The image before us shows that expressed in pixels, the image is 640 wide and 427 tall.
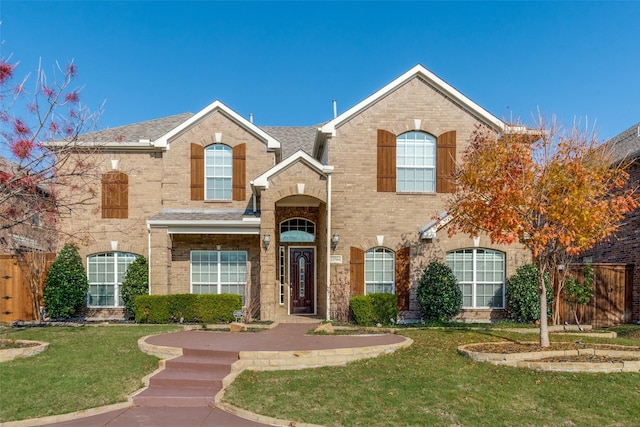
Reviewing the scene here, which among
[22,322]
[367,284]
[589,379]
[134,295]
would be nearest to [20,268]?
[22,322]

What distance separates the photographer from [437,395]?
22.8 feet

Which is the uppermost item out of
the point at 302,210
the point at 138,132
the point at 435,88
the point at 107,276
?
the point at 435,88

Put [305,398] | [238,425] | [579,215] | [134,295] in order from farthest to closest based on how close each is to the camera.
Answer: [134,295], [579,215], [305,398], [238,425]

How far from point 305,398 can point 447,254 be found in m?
8.92

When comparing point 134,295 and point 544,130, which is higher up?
point 544,130

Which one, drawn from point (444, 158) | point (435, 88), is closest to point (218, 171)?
point (444, 158)

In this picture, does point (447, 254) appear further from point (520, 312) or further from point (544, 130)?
point (544, 130)

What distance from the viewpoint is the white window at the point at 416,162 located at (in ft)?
48.8

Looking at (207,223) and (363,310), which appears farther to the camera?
(207,223)

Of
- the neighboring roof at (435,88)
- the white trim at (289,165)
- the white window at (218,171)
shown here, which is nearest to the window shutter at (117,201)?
the white window at (218,171)

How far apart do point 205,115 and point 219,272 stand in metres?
5.74

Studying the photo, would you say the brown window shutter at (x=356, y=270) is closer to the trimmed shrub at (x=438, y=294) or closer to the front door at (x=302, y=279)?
the trimmed shrub at (x=438, y=294)

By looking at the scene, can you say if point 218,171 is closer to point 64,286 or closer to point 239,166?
point 239,166

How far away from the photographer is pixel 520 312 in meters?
13.7
